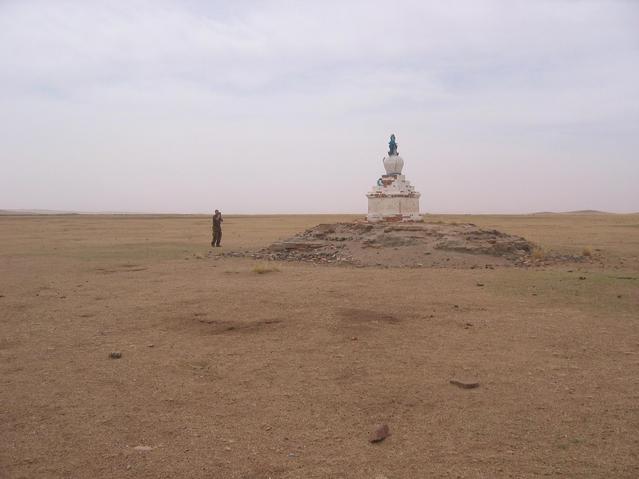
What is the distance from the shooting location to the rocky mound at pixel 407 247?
15602 millimetres

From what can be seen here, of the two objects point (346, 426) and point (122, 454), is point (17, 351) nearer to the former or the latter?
point (122, 454)

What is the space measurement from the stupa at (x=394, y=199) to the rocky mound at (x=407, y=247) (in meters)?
2.85

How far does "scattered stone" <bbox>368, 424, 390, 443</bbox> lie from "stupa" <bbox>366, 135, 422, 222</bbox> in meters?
18.3

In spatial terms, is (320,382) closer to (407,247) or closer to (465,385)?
(465,385)

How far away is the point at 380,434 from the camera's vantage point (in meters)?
4.32

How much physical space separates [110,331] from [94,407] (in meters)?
2.99

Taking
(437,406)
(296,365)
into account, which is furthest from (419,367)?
(296,365)

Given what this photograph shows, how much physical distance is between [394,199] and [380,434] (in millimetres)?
18808

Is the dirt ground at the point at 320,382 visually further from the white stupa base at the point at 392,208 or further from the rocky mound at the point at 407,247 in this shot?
the white stupa base at the point at 392,208

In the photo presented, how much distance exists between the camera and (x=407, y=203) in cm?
2289

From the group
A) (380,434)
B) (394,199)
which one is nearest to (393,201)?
(394,199)

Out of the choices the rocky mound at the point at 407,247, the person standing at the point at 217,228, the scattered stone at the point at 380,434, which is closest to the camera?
the scattered stone at the point at 380,434

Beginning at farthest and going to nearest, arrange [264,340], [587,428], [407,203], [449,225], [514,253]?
[407,203]
[449,225]
[514,253]
[264,340]
[587,428]

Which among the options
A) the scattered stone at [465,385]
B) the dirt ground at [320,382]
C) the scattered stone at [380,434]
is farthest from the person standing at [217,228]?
the scattered stone at [380,434]
